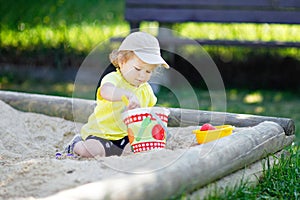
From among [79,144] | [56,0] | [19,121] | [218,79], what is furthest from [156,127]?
[56,0]

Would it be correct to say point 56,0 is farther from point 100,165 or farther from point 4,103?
point 100,165

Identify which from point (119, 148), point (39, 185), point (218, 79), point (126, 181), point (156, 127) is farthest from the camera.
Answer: point (218, 79)

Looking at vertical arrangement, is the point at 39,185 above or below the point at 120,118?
below

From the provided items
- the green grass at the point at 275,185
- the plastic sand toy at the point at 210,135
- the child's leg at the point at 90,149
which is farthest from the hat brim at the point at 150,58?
the green grass at the point at 275,185

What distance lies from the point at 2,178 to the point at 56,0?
5.08m

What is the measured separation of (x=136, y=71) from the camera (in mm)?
3113

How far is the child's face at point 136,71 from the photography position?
3.09 m

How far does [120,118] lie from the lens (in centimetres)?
319

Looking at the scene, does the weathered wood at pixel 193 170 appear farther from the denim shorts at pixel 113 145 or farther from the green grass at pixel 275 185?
the denim shorts at pixel 113 145

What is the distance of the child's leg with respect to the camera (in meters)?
3.19

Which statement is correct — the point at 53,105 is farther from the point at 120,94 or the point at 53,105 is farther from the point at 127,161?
the point at 127,161

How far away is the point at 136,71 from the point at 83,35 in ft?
14.1

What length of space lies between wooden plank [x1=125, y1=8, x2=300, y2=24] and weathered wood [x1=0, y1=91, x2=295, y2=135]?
247cm

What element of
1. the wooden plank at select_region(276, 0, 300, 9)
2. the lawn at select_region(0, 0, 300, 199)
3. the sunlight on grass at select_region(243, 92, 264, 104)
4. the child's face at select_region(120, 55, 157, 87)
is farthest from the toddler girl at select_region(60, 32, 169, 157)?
the wooden plank at select_region(276, 0, 300, 9)
